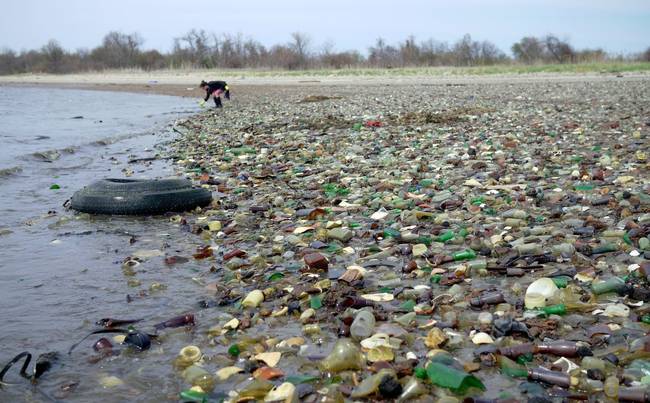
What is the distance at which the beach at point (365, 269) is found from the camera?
2973 mm

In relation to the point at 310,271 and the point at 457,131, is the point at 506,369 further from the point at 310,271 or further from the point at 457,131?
the point at 457,131

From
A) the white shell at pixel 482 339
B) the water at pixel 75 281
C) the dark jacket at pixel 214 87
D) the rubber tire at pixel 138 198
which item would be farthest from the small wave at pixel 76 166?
the dark jacket at pixel 214 87

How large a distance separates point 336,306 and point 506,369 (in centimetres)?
122

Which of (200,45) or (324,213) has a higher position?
(200,45)

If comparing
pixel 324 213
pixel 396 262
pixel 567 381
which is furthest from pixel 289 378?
pixel 324 213

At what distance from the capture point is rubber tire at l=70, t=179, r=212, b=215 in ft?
21.5

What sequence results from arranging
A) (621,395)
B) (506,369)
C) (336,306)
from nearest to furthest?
1. (621,395)
2. (506,369)
3. (336,306)

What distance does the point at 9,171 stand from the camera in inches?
396

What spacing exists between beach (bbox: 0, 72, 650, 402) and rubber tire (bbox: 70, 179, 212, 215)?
0.14 metres

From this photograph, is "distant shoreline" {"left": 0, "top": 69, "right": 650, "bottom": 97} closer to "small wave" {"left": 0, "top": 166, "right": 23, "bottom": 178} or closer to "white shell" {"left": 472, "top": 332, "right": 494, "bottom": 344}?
"small wave" {"left": 0, "top": 166, "right": 23, "bottom": 178}

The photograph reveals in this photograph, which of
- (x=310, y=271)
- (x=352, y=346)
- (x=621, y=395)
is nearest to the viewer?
(x=621, y=395)

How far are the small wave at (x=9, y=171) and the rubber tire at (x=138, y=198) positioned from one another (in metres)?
3.87

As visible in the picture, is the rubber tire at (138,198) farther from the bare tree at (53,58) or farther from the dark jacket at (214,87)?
the bare tree at (53,58)

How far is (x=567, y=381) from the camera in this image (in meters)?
2.65
